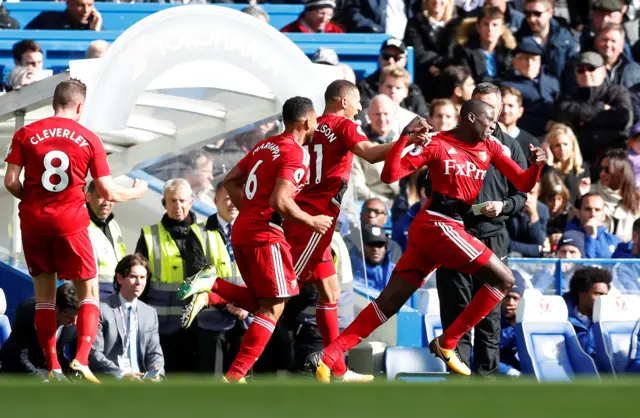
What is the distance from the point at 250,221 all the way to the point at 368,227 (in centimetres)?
299

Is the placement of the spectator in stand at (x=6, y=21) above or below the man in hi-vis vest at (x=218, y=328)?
above

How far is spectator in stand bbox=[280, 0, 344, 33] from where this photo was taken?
557 inches

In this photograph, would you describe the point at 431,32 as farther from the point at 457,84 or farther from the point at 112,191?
the point at 112,191

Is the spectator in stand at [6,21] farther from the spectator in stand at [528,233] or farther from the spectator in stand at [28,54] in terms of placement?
the spectator in stand at [528,233]

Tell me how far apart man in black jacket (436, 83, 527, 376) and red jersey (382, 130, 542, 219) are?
12.1 inches

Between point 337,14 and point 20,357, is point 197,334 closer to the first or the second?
point 20,357

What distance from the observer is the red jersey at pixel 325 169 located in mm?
8148

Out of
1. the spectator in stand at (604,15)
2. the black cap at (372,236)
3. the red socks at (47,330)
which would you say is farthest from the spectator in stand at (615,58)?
the red socks at (47,330)

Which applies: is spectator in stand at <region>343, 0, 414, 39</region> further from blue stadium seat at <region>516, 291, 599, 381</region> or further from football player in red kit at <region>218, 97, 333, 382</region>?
football player in red kit at <region>218, 97, 333, 382</region>

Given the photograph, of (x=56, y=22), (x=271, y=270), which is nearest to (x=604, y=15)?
(x=56, y=22)

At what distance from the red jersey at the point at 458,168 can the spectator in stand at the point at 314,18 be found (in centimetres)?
634

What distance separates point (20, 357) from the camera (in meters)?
8.30

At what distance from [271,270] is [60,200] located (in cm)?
141

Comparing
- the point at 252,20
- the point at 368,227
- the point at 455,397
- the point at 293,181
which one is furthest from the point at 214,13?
the point at 455,397
